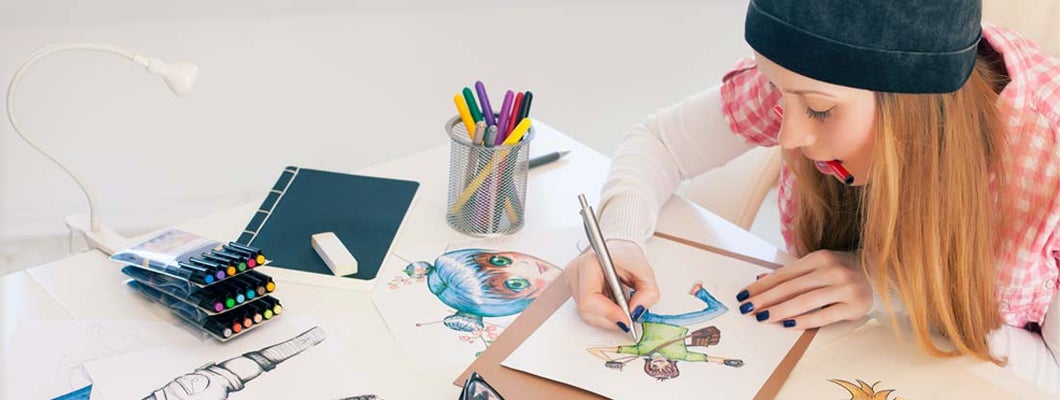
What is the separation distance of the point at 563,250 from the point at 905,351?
384 millimetres

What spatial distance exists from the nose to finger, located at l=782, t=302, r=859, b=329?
19 cm

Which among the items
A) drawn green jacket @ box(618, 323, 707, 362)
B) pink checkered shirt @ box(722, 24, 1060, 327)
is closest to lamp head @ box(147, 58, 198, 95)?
drawn green jacket @ box(618, 323, 707, 362)

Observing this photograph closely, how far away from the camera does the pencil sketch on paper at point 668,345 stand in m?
0.98

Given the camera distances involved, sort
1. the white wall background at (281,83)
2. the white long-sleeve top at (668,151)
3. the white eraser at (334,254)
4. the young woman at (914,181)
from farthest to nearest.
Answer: the white wall background at (281,83)
the white long-sleeve top at (668,151)
the white eraser at (334,254)
the young woman at (914,181)

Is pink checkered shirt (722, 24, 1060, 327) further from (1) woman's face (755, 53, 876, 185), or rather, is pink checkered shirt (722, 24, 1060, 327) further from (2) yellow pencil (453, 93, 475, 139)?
(2) yellow pencil (453, 93, 475, 139)

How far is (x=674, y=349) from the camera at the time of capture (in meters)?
1.00

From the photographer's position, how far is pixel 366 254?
1.14 meters

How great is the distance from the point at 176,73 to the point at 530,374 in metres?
0.47

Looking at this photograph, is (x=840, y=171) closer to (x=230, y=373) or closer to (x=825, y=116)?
(x=825, y=116)

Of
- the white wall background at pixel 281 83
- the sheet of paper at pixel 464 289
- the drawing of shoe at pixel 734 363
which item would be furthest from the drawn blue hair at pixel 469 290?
the white wall background at pixel 281 83

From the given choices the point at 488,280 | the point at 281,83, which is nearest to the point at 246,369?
the point at 488,280

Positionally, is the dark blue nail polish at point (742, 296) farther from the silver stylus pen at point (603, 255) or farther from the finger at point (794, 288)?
the silver stylus pen at point (603, 255)

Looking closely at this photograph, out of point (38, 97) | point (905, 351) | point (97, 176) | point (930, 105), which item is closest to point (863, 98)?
point (930, 105)

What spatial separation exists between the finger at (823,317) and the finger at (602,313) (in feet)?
0.57
